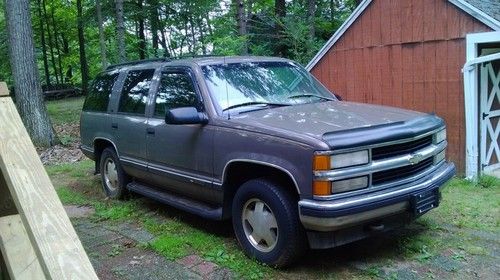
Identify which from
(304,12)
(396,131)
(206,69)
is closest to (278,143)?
(396,131)

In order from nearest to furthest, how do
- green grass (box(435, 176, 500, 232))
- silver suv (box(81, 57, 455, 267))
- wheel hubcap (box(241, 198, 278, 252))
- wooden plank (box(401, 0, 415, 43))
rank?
silver suv (box(81, 57, 455, 267)) → wheel hubcap (box(241, 198, 278, 252)) → green grass (box(435, 176, 500, 232)) → wooden plank (box(401, 0, 415, 43))

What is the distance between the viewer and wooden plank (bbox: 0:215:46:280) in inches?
56.7

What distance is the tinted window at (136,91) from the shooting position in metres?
5.87

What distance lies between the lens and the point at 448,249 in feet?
14.7

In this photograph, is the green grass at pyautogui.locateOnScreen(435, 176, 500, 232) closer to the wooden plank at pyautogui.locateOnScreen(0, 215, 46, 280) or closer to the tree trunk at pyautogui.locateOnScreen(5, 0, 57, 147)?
the wooden plank at pyautogui.locateOnScreen(0, 215, 46, 280)

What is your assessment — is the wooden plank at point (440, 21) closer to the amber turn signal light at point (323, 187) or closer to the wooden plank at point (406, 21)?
the wooden plank at point (406, 21)

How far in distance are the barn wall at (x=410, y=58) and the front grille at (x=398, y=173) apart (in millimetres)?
4577

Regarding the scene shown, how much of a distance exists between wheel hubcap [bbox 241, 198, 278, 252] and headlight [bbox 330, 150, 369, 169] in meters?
0.79

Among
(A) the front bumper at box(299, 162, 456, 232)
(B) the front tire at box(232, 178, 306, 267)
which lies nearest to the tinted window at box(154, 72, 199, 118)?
(B) the front tire at box(232, 178, 306, 267)

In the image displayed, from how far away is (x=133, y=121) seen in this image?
593 centimetres

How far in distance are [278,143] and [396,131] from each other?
995 millimetres

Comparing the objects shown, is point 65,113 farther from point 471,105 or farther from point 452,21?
point 471,105

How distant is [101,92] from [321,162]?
4438 mm

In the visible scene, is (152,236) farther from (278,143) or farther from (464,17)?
(464,17)
